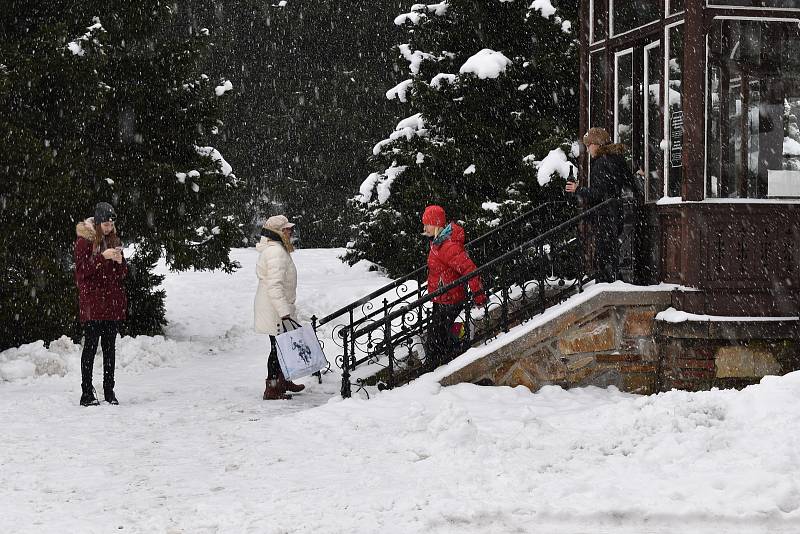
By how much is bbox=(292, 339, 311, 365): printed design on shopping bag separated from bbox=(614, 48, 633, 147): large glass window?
4.34m

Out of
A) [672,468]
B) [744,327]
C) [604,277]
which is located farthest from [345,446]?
[744,327]

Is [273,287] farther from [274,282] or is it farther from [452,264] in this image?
[452,264]

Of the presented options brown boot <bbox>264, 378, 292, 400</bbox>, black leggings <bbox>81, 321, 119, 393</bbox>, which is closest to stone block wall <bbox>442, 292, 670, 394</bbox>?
brown boot <bbox>264, 378, 292, 400</bbox>

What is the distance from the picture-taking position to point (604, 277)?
888 centimetres

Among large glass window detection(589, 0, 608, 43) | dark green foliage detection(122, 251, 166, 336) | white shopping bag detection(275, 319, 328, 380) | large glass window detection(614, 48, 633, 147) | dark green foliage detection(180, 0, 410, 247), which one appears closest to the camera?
white shopping bag detection(275, 319, 328, 380)

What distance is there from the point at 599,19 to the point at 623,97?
0.96 m

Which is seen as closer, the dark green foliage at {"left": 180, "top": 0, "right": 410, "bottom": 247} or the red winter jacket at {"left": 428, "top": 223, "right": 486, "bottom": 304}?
the red winter jacket at {"left": 428, "top": 223, "right": 486, "bottom": 304}

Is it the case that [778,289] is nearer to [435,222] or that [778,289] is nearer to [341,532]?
[435,222]

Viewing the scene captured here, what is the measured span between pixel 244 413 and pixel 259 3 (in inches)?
1029

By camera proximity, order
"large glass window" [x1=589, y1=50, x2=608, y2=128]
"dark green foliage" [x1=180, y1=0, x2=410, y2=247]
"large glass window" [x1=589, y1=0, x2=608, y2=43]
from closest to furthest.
Answer: "large glass window" [x1=589, y1=0, x2=608, y2=43] < "large glass window" [x1=589, y1=50, x2=608, y2=128] < "dark green foliage" [x1=180, y1=0, x2=410, y2=247]

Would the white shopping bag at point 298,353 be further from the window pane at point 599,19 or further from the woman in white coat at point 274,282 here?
the window pane at point 599,19

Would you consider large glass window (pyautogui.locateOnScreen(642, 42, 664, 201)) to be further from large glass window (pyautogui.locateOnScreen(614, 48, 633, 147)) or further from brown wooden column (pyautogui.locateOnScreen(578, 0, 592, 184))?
brown wooden column (pyautogui.locateOnScreen(578, 0, 592, 184))

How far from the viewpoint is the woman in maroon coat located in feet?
27.9

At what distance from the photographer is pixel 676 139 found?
355 inches
